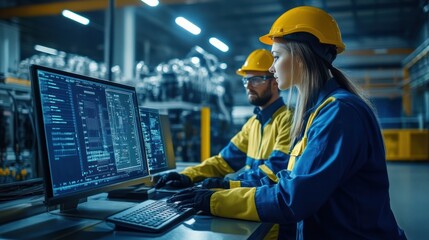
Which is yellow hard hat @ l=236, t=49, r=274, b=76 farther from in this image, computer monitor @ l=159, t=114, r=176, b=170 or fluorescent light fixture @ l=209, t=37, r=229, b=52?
fluorescent light fixture @ l=209, t=37, r=229, b=52

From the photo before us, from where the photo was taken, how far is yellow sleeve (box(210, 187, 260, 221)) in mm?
1306

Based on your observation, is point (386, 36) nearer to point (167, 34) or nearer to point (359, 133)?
point (167, 34)

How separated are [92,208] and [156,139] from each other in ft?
2.06

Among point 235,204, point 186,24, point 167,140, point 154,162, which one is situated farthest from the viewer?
point 186,24

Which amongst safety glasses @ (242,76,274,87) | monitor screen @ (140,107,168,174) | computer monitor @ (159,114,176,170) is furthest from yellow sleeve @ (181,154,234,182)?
safety glasses @ (242,76,274,87)

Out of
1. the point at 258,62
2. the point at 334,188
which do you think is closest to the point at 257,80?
the point at 258,62

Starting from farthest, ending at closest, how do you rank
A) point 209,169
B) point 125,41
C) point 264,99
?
point 125,41
point 264,99
point 209,169

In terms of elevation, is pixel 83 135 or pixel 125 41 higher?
pixel 125 41

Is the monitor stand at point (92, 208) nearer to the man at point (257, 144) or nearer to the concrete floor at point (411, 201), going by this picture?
the man at point (257, 144)

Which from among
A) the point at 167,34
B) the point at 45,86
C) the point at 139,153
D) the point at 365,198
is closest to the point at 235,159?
the point at 139,153

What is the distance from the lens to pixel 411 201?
5559mm

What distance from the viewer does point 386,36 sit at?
15.1 metres

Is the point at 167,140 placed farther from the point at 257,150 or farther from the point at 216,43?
the point at 216,43

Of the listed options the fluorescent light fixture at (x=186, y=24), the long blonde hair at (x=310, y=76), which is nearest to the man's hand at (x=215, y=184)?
the long blonde hair at (x=310, y=76)
